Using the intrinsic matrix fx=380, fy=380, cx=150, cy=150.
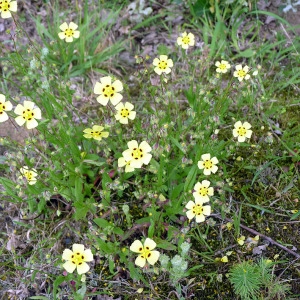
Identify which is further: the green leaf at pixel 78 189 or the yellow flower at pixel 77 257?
the green leaf at pixel 78 189

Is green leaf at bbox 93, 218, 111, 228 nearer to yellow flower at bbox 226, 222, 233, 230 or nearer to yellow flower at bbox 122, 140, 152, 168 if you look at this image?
yellow flower at bbox 122, 140, 152, 168

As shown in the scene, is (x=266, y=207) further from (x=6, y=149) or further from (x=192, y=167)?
(x=6, y=149)

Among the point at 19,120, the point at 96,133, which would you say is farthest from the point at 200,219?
the point at 19,120

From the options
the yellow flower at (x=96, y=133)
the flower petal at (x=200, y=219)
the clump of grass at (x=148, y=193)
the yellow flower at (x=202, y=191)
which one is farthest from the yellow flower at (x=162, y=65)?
the flower petal at (x=200, y=219)

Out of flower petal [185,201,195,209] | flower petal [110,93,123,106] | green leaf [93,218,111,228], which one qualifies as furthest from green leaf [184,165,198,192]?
flower petal [110,93,123,106]

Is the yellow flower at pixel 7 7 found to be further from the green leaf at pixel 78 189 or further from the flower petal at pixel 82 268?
the flower petal at pixel 82 268

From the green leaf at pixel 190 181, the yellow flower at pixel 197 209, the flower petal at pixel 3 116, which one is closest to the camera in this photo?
the flower petal at pixel 3 116
